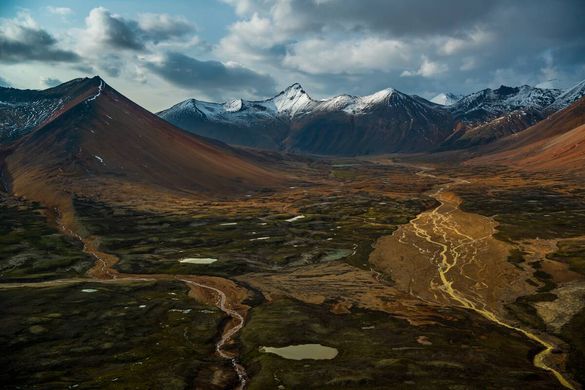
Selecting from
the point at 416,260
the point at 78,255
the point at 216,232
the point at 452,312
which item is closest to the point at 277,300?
the point at 452,312

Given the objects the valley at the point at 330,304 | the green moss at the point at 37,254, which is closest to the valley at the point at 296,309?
the valley at the point at 330,304

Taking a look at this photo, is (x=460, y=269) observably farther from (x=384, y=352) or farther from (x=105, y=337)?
(x=105, y=337)

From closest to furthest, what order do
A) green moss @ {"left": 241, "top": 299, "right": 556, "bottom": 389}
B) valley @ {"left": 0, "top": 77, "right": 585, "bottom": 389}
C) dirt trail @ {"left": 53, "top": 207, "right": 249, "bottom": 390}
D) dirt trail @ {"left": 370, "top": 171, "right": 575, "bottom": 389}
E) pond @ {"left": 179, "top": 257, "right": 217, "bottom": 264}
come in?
green moss @ {"left": 241, "top": 299, "right": 556, "bottom": 389} → valley @ {"left": 0, "top": 77, "right": 585, "bottom": 389} → dirt trail @ {"left": 53, "top": 207, "right": 249, "bottom": 390} → dirt trail @ {"left": 370, "top": 171, "right": 575, "bottom": 389} → pond @ {"left": 179, "top": 257, "right": 217, "bottom": 264}

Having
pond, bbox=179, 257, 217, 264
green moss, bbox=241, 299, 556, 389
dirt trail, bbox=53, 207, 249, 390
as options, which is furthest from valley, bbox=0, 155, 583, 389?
pond, bbox=179, 257, 217, 264

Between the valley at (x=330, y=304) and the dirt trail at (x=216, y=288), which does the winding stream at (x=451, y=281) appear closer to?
the valley at (x=330, y=304)

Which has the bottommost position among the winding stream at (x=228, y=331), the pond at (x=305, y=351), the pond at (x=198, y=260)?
the pond at (x=198, y=260)

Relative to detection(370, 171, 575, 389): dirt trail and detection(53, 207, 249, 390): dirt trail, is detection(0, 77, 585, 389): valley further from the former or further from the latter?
detection(370, 171, 575, 389): dirt trail

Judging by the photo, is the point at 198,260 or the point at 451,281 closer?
the point at 451,281

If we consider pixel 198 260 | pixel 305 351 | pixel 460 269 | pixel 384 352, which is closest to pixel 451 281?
pixel 460 269
